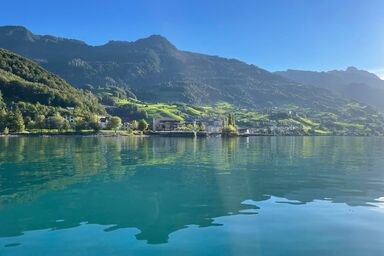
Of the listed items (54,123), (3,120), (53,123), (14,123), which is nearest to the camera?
(3,120)

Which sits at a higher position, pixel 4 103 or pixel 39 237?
pixel 4 103

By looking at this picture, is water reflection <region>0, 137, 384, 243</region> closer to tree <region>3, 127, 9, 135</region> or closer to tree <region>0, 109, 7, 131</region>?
tree <region>3, 127, 9, 135</region>

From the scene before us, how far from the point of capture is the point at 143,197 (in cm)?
2761

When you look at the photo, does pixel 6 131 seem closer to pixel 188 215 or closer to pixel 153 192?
pixel 153 192

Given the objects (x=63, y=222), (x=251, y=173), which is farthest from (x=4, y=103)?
(x=63, y=222)

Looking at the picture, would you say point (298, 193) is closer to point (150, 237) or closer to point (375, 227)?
point (375, 227)

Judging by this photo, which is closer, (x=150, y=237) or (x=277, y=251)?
(x=277, y=251)

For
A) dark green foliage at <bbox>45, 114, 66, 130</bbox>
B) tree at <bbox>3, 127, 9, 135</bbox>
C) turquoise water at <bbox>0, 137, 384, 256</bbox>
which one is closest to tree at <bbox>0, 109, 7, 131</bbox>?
tree at <bbox>3, 127, 9, 135</bbox>

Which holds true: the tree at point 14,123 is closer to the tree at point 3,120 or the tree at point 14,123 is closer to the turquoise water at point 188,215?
the tree at point 3,120

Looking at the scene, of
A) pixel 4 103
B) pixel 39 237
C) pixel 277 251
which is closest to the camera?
pixel 277 251

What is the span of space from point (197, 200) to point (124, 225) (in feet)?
26.1

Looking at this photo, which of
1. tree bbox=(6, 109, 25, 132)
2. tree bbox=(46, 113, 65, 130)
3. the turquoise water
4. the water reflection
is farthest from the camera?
tree bbox=(46, 113, 65, 130)

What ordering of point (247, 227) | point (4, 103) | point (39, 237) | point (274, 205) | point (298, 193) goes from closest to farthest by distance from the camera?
point (39, 237), point (247, 227), point (274, 205), point (298, 193), point (4, 103)

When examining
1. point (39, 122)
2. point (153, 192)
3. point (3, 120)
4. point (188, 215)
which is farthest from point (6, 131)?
point (188, 215)
